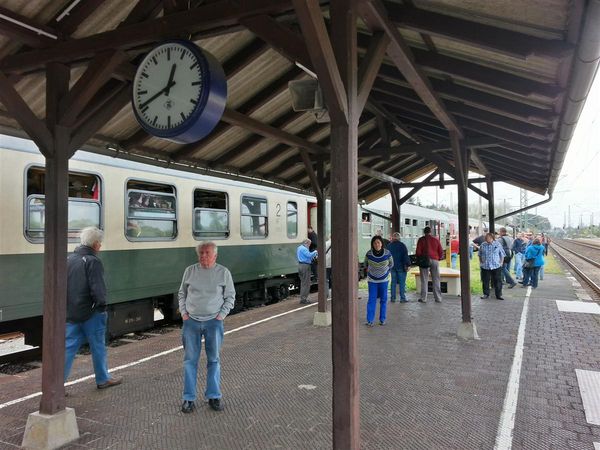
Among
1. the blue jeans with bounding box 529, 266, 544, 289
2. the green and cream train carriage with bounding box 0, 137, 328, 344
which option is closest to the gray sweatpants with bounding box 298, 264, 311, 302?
the green and cream train carriage with bounding box 0, 137, 328, 344

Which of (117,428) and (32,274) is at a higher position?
(32,274)

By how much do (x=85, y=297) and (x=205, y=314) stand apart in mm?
1278

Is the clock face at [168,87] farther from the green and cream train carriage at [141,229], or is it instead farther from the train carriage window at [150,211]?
the train carriage window at [150,211]

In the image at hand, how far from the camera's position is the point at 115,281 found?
6.53 metres

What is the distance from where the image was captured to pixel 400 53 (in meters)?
3.91

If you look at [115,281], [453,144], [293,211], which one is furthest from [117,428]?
[293,211]

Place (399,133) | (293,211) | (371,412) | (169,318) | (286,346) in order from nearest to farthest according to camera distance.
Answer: (371,412)
(286,346)
(169,318)
(399,133)
(293,211)

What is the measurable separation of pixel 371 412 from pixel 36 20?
14.4 ft

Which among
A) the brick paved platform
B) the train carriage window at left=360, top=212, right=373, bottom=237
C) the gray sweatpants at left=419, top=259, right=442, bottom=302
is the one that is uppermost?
the train carriage window at left=360, top=212, right=373, bottom=237

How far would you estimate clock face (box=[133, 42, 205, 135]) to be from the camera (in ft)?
10.1

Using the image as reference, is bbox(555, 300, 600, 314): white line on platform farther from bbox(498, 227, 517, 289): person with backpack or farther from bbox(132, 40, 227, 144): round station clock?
bbox(132, 40, 227, 144): round station clock

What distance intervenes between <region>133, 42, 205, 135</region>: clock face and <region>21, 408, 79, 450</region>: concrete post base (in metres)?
2.38

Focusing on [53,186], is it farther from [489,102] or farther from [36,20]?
[489,102]

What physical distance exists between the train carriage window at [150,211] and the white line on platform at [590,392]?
19.6ft
